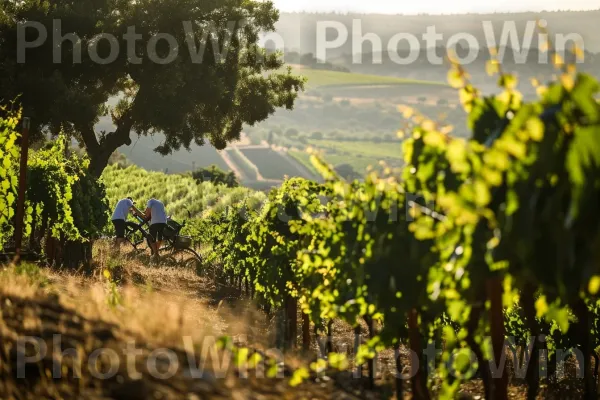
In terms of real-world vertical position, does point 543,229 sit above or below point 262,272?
above

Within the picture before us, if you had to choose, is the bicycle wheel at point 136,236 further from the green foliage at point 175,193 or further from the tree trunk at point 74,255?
the green foliage at point 175,193

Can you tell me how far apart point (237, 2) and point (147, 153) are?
14952 cm

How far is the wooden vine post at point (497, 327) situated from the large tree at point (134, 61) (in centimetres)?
2240

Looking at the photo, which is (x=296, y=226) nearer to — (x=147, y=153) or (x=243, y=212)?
(x=243, y=212)

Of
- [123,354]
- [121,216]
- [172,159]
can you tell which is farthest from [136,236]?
[172,159]

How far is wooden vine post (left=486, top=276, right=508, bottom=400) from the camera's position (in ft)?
17.6

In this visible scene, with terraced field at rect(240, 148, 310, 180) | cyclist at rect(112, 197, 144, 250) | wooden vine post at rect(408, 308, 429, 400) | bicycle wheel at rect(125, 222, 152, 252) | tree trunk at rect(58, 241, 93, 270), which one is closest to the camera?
A: wooden vine post at rect(408, 308, 429, 400)

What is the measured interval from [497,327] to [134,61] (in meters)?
24.0

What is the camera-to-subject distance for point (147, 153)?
578 ft

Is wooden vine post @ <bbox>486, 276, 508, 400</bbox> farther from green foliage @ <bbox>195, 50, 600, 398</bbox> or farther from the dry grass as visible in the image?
the dry grass

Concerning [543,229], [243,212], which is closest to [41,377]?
[543,229]

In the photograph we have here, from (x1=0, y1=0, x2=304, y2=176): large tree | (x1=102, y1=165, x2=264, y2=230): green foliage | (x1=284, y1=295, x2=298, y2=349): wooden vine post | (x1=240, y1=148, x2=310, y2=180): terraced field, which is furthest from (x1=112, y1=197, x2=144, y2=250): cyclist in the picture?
(x1=240, y1=148, x2=310, y2=180): terraced field

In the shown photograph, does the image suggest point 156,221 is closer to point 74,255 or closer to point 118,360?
point 74,255

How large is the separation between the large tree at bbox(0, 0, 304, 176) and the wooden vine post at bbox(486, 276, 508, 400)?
22.4 m
